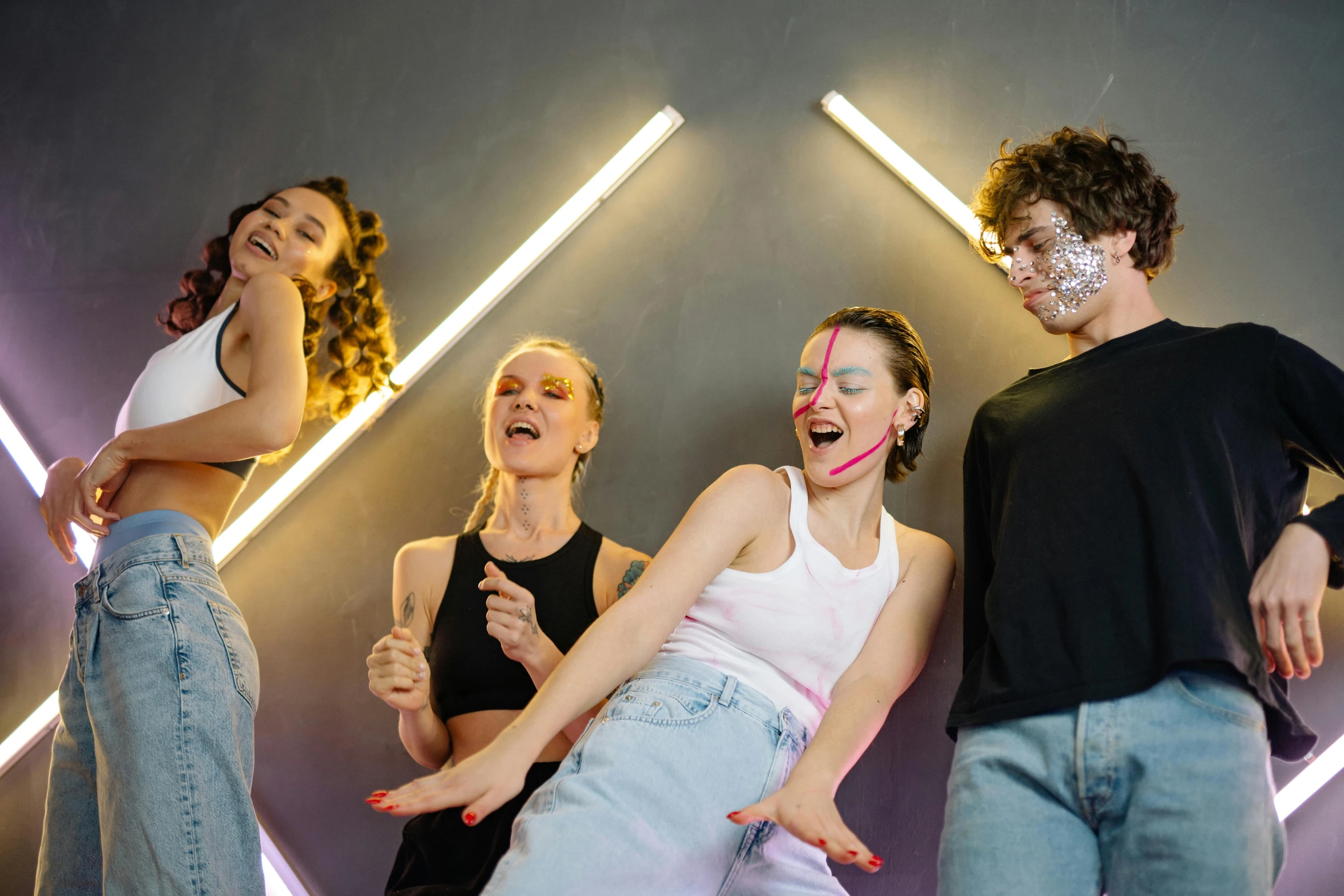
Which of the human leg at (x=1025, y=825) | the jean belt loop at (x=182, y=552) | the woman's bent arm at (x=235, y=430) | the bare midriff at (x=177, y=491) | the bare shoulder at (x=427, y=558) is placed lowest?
the human leg at (x=1025, y=825)

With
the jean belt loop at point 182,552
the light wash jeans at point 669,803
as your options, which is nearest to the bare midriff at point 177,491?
the jean belt loop at point 182,552

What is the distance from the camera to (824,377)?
1955mm

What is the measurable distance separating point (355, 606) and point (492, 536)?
0.57 m

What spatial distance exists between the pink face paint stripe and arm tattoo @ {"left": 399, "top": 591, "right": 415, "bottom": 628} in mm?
955

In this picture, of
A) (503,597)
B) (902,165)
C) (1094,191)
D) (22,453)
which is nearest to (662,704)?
(503,597)

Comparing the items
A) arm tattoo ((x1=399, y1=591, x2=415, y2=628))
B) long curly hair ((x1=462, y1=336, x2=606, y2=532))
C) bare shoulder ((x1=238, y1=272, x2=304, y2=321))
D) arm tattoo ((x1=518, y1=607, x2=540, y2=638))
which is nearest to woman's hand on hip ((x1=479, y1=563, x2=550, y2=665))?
arm tattoo ((x1=518, y1=607, x2=540, y2=638))

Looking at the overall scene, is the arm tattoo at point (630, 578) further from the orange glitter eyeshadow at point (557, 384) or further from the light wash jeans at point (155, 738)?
the light wash jeans at point (155, 738)

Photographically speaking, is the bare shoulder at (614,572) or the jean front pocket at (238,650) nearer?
the jean front pocket at (238,650)

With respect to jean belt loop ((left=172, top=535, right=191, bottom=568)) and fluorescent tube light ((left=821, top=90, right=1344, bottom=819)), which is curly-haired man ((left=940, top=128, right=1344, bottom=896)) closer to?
fluorescent tube light ((left=821, top=90, right=1344, bottom=819))

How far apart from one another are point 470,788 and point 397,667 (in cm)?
47

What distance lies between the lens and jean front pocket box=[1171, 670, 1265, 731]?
1.42m

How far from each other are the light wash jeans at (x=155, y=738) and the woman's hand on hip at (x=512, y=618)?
46 centimetres

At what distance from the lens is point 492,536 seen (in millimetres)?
2258

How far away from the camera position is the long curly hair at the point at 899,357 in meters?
1.99
